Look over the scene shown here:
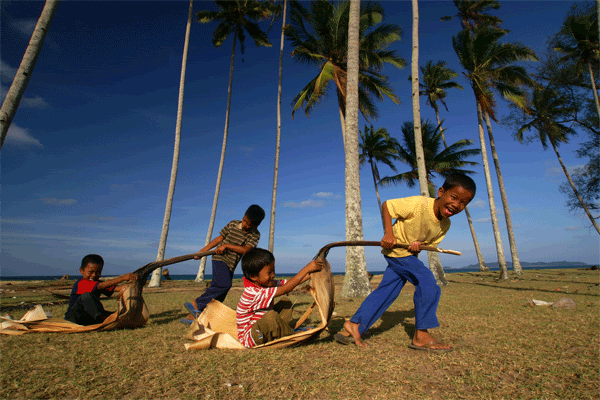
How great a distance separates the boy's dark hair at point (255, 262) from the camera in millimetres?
3049

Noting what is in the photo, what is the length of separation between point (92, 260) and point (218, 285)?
164cm

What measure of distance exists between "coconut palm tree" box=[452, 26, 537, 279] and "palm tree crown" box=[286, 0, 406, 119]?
3182mm

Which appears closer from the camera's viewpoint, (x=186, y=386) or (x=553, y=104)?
(x=186, y=386)

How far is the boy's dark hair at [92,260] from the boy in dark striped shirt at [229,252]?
1.35 m

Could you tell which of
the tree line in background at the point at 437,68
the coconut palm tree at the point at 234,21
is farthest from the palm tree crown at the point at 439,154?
the coconut palm tree at the point at 234,21

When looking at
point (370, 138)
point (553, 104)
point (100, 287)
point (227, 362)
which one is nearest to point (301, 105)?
point (370, 138)

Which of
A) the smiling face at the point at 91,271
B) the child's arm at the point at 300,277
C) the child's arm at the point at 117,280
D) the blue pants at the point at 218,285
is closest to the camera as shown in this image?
the child's arm at the point at 300,277

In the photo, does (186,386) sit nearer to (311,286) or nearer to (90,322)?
(311,286)

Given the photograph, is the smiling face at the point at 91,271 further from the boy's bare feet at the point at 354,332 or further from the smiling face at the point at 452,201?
the smiling face at the point at 452,201

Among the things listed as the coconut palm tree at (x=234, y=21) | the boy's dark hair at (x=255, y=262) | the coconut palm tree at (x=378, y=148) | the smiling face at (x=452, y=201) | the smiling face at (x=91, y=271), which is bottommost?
the smiling face at (x=91, y=271)

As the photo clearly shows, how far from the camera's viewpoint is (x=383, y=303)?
336 cm

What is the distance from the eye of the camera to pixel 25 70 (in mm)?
4059

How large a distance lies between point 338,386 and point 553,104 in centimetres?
2362

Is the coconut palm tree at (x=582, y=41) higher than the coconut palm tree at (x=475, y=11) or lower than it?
lower
